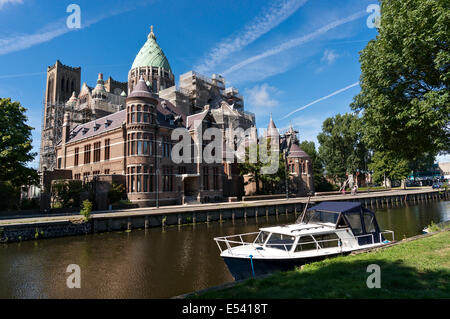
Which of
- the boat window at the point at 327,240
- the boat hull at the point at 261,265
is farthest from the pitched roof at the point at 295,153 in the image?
the boat hull at the point at 261,265

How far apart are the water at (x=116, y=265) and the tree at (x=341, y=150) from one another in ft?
177

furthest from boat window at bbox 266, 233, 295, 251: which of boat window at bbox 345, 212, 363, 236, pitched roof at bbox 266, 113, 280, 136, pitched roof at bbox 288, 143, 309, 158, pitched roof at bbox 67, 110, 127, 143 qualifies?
pitched roof at bbox 266, 113, 280, 136

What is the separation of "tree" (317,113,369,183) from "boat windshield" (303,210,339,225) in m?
62.5

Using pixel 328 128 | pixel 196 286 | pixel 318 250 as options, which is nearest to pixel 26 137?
pixel 196 286

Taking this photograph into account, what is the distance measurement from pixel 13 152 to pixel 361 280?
126 feet

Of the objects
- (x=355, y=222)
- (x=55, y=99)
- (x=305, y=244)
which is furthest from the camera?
(x=55, y=99)

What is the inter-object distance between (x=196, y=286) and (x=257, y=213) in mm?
26733

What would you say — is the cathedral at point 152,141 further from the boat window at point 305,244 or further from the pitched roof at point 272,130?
the boat window at point 305,244

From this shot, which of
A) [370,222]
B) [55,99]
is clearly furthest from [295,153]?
[55,99]

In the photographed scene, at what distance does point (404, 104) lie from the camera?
18.3 metres

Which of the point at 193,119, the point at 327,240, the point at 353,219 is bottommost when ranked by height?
the point at 327,240

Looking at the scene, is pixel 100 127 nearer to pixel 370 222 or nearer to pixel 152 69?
pixel 152 69

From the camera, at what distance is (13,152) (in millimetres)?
32062

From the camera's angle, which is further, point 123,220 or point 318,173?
point 318,173
